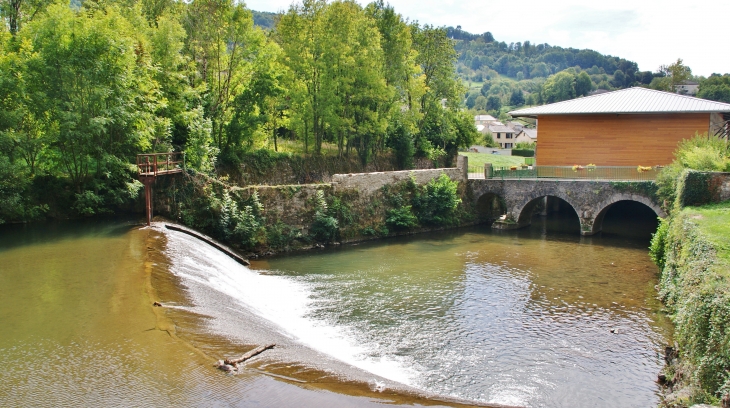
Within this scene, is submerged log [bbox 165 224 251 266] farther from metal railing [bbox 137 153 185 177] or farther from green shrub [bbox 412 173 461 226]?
green shrub [bbox 412 173 461 226]

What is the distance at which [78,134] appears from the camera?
22297 millimetres

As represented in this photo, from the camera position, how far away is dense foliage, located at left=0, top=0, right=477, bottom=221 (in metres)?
22.3

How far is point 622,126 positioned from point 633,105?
1513 mm

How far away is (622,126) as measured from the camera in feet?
115

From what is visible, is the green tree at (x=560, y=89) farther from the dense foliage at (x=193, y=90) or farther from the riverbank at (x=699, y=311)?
the riverbank at (x=699, y=311)

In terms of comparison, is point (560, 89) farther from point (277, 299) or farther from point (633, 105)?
point (277, 299)

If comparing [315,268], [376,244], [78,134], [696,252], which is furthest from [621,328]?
[78,134]

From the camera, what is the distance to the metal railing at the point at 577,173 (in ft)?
102

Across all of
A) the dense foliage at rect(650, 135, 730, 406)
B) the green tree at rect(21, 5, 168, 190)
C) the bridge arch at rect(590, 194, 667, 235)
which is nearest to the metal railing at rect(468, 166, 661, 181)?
the bridge arch at rect(590, 194, 667, 235)

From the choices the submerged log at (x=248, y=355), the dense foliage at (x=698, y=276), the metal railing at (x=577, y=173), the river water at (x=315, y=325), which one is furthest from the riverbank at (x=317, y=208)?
the submerged log at (x=248, y=355)

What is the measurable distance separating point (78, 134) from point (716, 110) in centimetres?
3327

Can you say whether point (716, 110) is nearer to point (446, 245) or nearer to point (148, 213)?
point (446, 245)

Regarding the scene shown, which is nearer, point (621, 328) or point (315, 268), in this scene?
point (621, 328)

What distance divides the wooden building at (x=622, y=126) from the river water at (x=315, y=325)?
11992 mm
